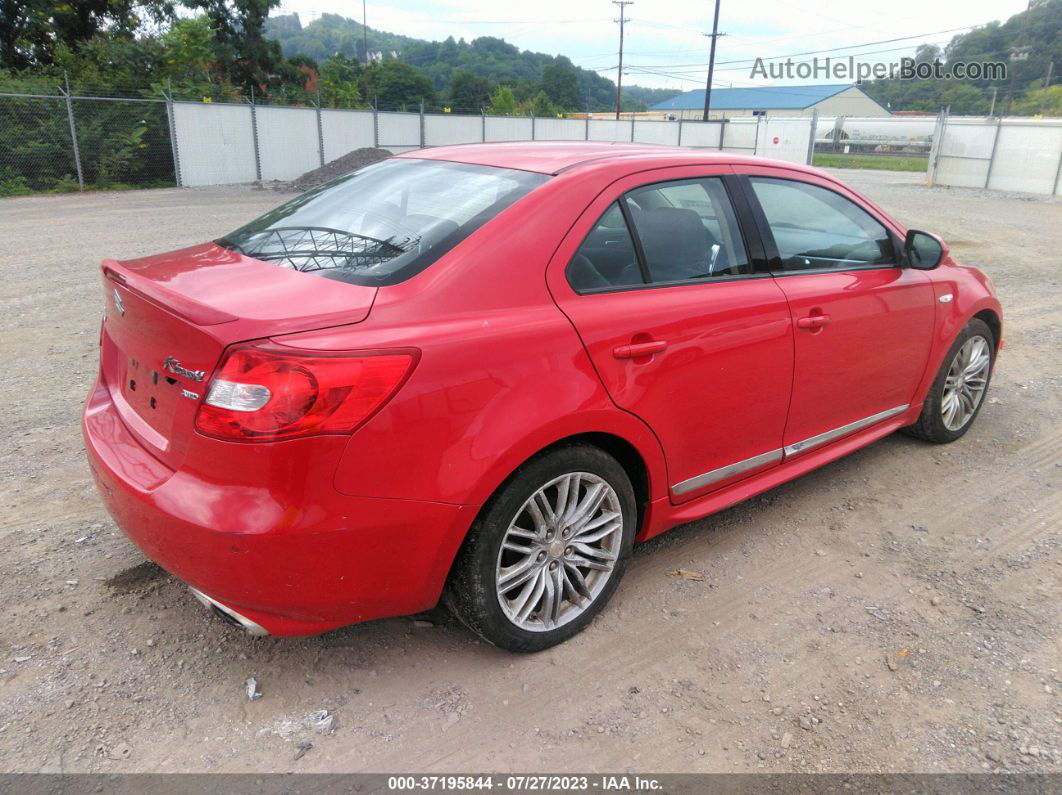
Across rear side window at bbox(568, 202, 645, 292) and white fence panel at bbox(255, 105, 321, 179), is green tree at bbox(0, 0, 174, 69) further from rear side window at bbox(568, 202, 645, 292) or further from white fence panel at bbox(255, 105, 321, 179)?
rear side window at bbox(568, 202, 645, 292)

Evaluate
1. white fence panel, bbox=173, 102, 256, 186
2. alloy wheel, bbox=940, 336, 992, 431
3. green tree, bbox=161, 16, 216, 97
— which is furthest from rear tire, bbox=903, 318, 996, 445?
green tree, bbox=161, 16, 216, 97

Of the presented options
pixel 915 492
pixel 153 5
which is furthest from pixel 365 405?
pixel 153 5

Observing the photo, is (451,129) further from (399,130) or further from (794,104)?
(794,104)

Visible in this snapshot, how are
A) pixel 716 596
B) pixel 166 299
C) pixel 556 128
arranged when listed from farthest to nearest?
pixel 556 128 → pixel 716 596 → pixel 166 299

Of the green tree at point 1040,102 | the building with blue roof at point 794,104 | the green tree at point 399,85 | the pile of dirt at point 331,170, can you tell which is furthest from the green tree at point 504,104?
the green tree at point 1040,102

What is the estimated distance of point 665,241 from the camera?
2980 millimetres

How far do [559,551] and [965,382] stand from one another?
10.5 feet

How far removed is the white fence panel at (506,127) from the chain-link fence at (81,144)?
43.5 feet

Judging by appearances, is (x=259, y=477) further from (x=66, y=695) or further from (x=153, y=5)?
(x=153, y=5)

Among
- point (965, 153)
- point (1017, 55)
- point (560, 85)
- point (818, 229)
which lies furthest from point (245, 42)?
point (560, 85)

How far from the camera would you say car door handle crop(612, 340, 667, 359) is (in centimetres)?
265

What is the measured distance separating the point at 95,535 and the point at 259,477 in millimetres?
1754

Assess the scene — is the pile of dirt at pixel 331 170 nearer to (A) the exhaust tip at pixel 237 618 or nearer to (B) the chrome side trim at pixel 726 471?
(B) the chrome side trim at pixel 726 471

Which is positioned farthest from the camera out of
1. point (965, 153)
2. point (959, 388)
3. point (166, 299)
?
point (965, 153)
